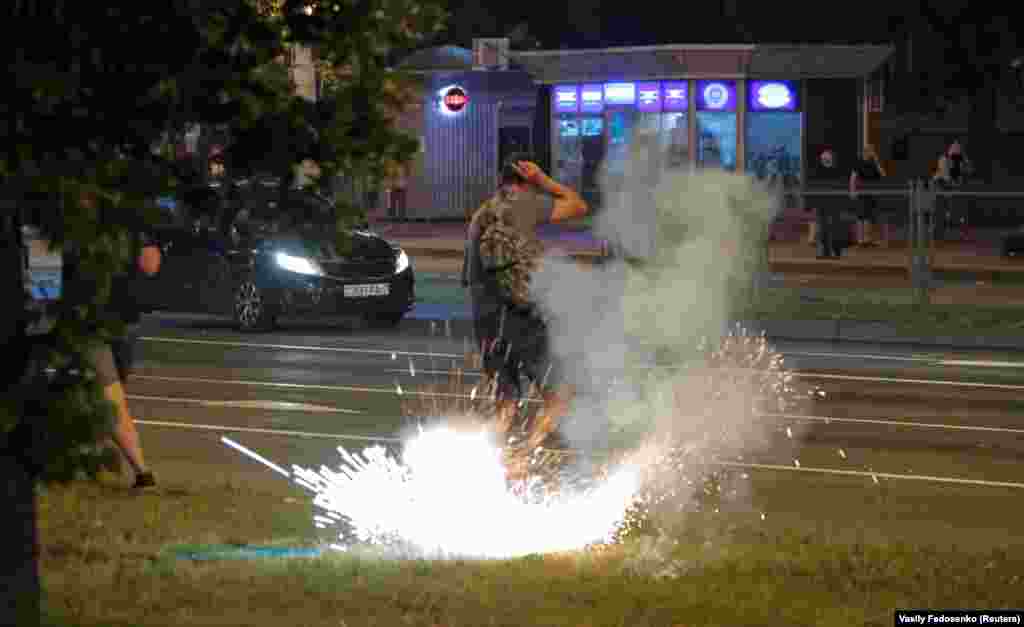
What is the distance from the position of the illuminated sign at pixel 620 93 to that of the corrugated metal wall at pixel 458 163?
106 inches

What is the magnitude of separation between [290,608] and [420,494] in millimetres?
1745

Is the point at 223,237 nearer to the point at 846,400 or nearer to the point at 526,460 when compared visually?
the point at 526,460

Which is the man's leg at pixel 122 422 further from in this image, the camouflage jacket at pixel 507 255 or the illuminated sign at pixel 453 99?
the illuminated sign at pixel 453 99

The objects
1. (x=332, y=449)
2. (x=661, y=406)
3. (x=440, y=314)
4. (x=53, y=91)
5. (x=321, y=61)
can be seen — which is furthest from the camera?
(x=440, y=314)

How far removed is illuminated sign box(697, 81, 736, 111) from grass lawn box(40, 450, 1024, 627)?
89.4ft

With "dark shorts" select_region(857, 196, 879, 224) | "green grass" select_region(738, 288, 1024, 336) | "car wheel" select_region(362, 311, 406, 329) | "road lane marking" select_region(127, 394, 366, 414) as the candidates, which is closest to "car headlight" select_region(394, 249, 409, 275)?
"car wheel" select_region(362, 311, 406, 329)

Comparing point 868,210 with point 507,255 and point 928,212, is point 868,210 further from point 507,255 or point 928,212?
point 507,255

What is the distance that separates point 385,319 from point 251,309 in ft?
5.99

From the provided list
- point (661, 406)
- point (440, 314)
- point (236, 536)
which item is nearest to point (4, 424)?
point (236, 536)

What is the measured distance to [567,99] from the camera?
37.7m

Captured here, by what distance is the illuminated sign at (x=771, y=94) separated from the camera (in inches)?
1437

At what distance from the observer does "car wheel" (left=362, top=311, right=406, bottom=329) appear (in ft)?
69.1

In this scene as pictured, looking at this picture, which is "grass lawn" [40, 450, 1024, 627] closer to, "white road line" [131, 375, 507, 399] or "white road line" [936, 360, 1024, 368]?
"white road line" [131, 375, 507, 399]

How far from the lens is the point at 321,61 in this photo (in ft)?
19.8
